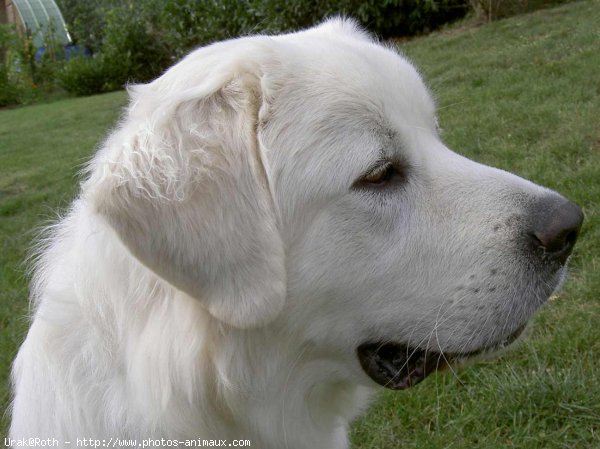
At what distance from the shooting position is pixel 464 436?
3.01 m

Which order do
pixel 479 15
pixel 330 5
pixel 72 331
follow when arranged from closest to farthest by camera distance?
1. pixel 72 331
2. pixel 479 15
3. pixel 330 5

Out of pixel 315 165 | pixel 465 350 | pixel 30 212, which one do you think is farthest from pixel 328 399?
pixel 30 212

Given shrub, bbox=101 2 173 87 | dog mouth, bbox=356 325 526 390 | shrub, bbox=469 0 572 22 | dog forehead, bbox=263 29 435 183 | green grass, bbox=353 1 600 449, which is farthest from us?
shrub, bbox=101 2 173 87

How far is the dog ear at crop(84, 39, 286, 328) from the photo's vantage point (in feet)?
5.90

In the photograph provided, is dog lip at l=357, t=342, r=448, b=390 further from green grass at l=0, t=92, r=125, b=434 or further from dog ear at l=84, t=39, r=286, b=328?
green grass at l=0, t=92, r=125, b=434

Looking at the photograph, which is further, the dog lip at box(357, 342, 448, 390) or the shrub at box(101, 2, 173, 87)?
the shrub at box(101, 2, 173, 87)

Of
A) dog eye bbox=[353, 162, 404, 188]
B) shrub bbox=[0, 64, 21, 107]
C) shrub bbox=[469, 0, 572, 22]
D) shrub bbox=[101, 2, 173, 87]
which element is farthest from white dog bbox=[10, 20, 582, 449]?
shrub bbox=[0, 64, 21, 107]

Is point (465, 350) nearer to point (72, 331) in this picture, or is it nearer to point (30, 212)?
point (72, 331)

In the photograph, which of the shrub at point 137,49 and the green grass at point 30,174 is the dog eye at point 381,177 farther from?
the shrub at point 137,49

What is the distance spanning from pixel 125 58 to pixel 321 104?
17024mm

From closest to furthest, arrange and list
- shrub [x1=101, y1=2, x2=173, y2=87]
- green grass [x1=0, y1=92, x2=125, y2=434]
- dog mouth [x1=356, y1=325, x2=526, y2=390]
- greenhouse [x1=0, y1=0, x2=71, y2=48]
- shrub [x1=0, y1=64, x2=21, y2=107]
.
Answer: dog mouth [x1=356, y1=325, x2=526, y2=390]
green grass [x1=0, y1=92, x2=125, y2=434]
shrub [x1=101, y1=2, x2=173, y2=87]
shrub [x1=0, y1=64, x2=21, y2=107]
greenhouse [x1=0, y1=0, x2=71, y2=48]

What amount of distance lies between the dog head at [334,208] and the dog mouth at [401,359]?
13mm

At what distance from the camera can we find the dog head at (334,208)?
6.09 feet

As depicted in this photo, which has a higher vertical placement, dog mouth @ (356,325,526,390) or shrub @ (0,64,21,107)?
dog mouth @ (356,325,526,390)
